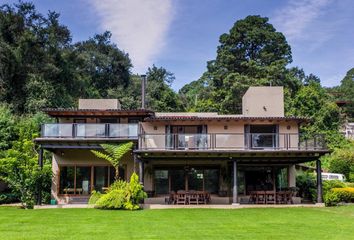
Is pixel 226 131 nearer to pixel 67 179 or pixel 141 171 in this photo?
pixel 141 171

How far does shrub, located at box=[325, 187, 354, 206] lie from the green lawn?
9.99ft

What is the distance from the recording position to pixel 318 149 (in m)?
23.8

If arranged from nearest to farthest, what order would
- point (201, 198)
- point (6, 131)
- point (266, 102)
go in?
1. point (201, 198)
2. point (266, 102)
3. point (6, 131)

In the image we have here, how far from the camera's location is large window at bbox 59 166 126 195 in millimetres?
26281

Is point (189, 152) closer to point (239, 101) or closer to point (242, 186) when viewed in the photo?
point (242, 186)

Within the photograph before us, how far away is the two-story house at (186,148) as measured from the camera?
80.3 ft

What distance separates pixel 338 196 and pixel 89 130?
14500mm

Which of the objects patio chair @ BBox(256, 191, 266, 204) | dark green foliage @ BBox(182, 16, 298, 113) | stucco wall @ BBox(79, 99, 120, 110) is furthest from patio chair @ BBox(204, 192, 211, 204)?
dark green foliage @ BBox(182, 16, 298, 113)

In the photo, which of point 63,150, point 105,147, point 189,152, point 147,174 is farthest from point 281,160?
point 63,150

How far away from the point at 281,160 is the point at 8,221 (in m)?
15.6

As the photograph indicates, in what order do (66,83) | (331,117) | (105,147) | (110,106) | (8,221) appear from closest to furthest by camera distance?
(8,221) < (105,147) < (110,106) < (66,83) < (331,117)

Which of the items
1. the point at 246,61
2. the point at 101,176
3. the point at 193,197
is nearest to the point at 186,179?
the point at 193,197

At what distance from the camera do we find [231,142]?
2550 cm

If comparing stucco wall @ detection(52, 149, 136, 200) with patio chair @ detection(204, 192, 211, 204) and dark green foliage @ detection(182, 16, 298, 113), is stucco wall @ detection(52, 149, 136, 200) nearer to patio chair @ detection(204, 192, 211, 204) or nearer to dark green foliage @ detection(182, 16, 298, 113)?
patio chair @ detection(204, 192, 211, 204)
